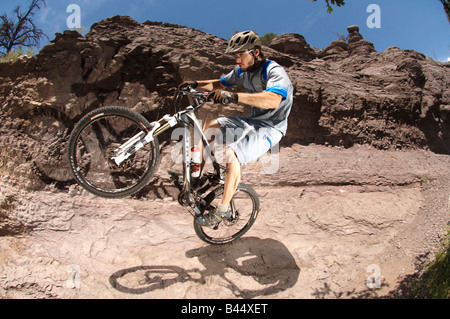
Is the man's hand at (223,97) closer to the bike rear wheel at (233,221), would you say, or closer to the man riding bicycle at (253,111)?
the man riding bicycle at (253,111)

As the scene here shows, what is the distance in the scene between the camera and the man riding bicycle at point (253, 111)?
3.78m

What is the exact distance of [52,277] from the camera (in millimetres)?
4141

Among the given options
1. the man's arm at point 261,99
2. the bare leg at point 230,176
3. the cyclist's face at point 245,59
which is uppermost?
the cyclist's face at point 245,59

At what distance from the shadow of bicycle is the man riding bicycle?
0.77 m

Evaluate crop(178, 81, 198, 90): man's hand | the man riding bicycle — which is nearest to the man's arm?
the man riding bicycle

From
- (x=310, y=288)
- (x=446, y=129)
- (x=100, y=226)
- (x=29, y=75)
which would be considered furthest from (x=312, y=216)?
(x=446, y=129)

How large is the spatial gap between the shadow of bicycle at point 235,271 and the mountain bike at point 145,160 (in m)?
0.25

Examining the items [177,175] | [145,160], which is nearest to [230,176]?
[177,175]

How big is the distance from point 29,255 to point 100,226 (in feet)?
3.35

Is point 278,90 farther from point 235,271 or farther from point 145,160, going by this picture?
point 145,160

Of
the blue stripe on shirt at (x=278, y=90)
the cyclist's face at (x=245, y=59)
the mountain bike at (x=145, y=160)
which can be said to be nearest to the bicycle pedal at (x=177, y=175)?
the mountain bike at (x=145, y=160)

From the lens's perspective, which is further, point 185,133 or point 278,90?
point 185,133

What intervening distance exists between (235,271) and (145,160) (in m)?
2.75

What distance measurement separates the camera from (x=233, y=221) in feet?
15.1
